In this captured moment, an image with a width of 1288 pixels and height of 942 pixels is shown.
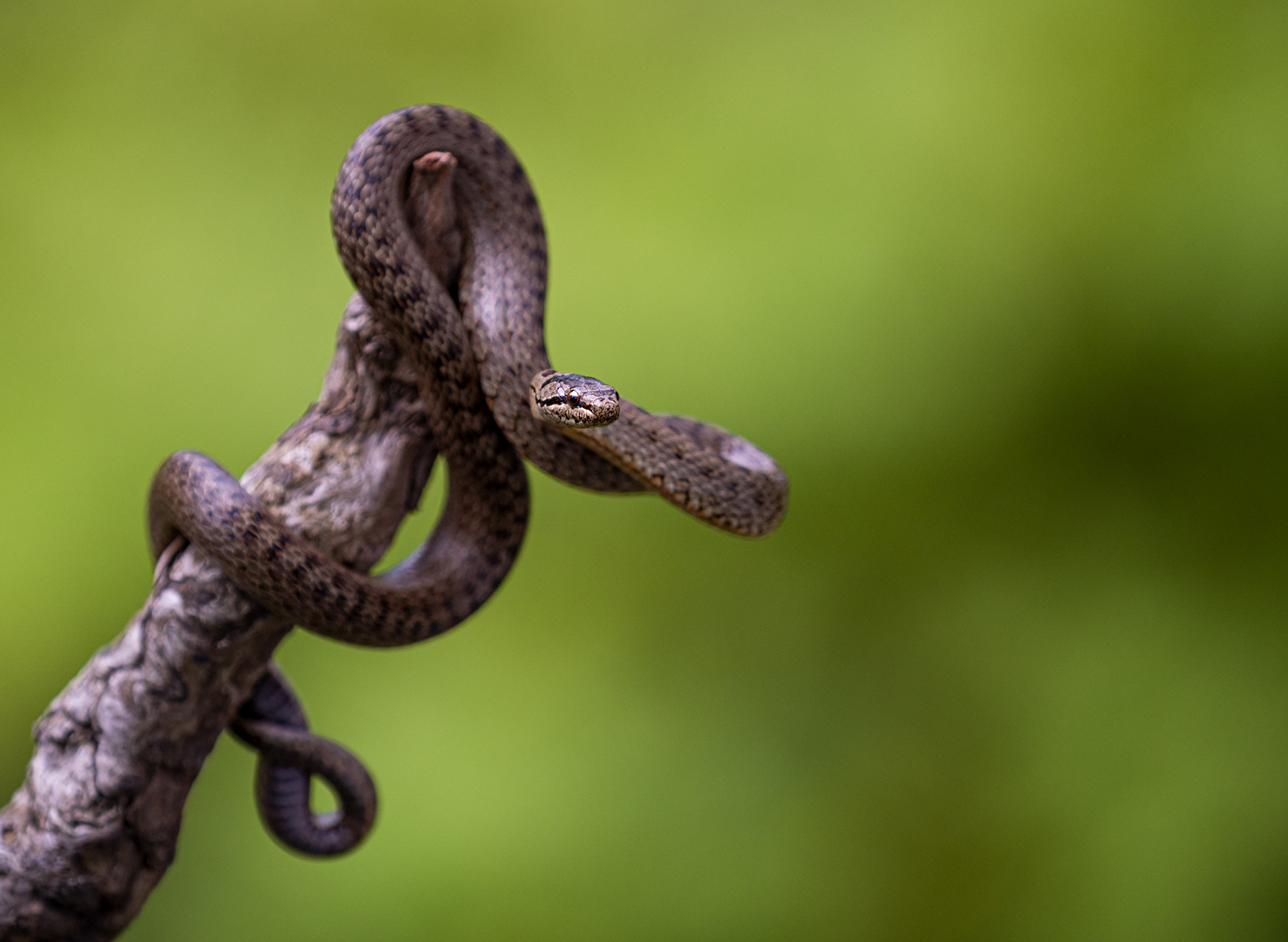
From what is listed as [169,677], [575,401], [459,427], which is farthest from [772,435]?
[169,677]

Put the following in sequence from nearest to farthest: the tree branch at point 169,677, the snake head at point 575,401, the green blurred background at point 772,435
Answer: the snake head at point 575,401 < the tree branch at point 169,677 < the green blurred background at point 772,435

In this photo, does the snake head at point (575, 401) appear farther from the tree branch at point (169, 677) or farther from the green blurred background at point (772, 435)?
the green blurred background at point (772, 435)

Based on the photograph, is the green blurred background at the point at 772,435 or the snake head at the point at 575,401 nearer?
the snake head at the point at 575,401

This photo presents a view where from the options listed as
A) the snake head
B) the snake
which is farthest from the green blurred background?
the snake head

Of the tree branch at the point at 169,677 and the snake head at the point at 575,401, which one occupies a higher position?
the snake head at the point at 575,401

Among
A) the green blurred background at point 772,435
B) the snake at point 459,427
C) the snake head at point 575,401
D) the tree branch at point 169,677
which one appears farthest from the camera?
the green blurred background at point 772,435

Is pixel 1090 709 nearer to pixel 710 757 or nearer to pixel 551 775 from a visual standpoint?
pixel 710 757

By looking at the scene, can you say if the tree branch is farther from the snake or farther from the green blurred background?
the green blurred background

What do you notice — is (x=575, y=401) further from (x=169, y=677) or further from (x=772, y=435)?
(x=772, y=435)

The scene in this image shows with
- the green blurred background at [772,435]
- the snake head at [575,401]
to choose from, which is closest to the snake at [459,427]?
the snake head at [575,401]
